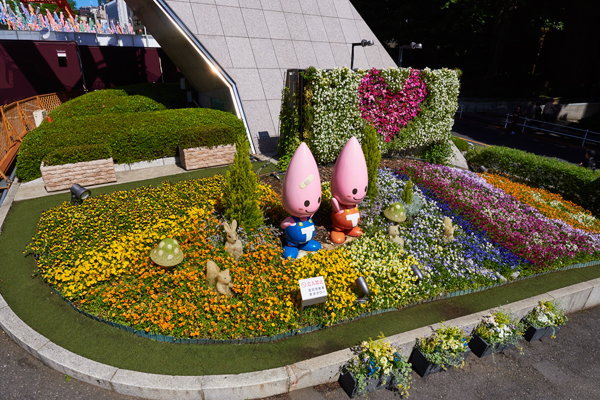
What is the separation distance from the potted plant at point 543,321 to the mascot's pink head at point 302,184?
15.9 ft

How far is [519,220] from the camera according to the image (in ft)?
30.8

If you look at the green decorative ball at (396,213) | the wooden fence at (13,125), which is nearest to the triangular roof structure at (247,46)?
the wooden fence at (13,125)

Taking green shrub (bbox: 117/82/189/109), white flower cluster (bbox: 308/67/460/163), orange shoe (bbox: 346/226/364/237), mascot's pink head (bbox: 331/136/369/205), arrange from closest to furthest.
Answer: mascot's pink head (bbox: 331/136/369/205) < orange shoe (bbox: 346/226/364/237) < white flower cluster (bbox: 308/67/460/163) < green shrub (bbox: 117/82/189/109)

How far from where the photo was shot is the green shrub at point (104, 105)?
49.5 ft

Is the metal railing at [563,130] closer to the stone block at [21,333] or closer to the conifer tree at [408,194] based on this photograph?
the conifer tree at [408,194]

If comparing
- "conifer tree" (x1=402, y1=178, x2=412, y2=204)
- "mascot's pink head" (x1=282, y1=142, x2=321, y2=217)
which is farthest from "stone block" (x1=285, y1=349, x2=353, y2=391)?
"conifer tree" (x1=402, y1=178, x2=412, y2=204)

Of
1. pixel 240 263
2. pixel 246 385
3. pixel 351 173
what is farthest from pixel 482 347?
pixel 240 263

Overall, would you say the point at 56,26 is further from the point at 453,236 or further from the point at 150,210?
the point at 453,236

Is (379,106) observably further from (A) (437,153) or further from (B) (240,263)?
(B) (240,263)

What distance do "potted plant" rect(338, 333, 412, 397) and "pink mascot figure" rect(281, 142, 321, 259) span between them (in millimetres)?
2710

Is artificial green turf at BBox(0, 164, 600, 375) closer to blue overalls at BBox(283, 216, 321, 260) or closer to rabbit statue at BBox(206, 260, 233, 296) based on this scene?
rabbit statue at BBox(206, 260, 233, 296)

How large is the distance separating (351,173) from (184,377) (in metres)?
4.81

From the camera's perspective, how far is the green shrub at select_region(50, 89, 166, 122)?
15.1 metres

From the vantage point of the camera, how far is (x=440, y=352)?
5.48 m
